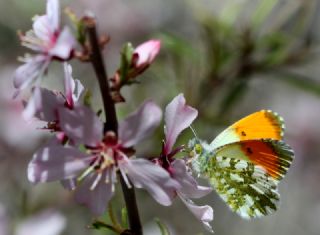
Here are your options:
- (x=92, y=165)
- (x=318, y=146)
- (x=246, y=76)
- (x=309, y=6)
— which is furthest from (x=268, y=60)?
(x=318, y=146)

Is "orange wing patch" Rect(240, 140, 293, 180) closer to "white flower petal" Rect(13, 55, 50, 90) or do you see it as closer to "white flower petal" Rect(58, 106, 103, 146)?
"white flower petal" Rect(58, 106, 103, 146)

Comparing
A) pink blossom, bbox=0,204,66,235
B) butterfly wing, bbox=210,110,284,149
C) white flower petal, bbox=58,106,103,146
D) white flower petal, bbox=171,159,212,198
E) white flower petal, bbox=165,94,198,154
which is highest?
butterfly wing, bbox=210,110,284,149

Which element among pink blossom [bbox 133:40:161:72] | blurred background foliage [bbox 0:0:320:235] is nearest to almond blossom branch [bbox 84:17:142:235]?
pink blossom [bbox 133:40:161:72]

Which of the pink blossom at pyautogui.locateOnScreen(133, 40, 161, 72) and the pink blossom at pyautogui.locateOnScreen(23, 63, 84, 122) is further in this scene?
the pink blossom at pyautogui.locateOnScreen(133, 40, 161, 72)

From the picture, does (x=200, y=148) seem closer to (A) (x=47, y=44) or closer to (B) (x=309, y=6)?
(A) (x=47, y=44)

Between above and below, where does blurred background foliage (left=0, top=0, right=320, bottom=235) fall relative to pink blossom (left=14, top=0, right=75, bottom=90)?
above

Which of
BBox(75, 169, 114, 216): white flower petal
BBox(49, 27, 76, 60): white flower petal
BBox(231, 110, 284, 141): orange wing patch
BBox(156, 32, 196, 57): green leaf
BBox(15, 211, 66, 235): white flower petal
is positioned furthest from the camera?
BBox(156, 32, 196, 57): green leaf

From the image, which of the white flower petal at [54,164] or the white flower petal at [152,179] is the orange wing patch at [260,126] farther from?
the white flower petal at [54,164]

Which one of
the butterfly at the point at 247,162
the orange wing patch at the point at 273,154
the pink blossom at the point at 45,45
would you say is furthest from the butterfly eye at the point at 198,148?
the pink blossom at the point at 45,45
